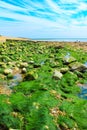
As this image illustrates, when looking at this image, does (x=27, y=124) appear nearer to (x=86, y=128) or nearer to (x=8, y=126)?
(x=8, y=126)

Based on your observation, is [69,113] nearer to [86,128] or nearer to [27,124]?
[86,128]

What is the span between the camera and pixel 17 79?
63.8 ft

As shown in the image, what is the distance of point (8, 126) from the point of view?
1102 cm

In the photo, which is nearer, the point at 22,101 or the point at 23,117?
the point at 23,117

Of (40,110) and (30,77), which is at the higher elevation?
(30,77)

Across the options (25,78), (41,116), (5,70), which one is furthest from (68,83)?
(41,116)

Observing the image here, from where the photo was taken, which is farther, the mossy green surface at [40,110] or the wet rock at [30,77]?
the wet rock at [30,77]

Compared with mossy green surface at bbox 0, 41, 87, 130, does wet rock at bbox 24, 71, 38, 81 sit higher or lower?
higher

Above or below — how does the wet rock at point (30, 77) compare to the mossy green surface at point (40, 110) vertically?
above

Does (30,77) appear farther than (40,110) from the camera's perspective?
Yes

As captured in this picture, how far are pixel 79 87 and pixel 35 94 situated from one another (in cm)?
502

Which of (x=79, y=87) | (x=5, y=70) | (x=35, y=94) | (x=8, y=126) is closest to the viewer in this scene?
(x=8, y=126)

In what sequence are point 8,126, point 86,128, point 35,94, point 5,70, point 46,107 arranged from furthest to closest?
point 5,70 < point 35,94 < point 46,107 < point 86,128 < point 8,126

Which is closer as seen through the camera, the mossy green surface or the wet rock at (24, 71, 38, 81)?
the mossy green surface
